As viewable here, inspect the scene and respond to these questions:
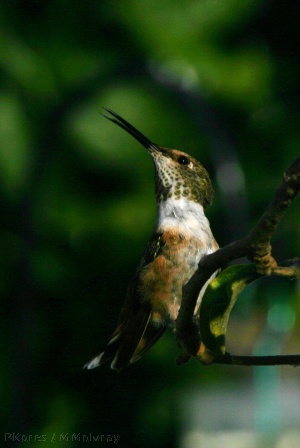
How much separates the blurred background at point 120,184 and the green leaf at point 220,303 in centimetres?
274

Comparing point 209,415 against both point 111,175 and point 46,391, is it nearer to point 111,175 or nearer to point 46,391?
point 46,391

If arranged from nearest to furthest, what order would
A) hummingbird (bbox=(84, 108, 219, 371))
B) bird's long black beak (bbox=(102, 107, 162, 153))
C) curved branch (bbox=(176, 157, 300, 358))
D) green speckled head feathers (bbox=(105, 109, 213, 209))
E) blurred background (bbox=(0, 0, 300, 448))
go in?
1. curved branch (bbox=(176, 157, 300, 358))
2. bird's long black beak (bbox=(102, 107, 162, 153))
3. hummingbird (bbox=(84, 108, 219, 371))
4. green speckled head feathers (bbox=(105, 109, 213, 209))
5. blurred background (bbox=(0, 0, 300, 448))

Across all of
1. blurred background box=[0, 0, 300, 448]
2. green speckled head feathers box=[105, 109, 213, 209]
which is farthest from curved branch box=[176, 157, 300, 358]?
blurred background box=[0, 0, 300, 448]

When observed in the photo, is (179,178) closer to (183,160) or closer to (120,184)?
(183,160)

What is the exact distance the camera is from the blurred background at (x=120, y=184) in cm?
452

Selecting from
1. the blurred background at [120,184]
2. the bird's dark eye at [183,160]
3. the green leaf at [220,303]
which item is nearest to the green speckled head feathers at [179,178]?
the bird's dark eye at [183,160]

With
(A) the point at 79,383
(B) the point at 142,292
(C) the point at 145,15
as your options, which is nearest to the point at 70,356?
(A) the point at 79,383

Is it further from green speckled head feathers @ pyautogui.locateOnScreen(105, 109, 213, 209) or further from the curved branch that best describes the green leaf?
green speckled head feathers @ pyautogui.locateOnScreen(105, 109, 213, 209)

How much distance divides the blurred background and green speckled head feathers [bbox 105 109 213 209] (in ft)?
6.31

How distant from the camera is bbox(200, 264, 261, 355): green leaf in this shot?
1.01 meters

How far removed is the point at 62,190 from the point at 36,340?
3.24 ft

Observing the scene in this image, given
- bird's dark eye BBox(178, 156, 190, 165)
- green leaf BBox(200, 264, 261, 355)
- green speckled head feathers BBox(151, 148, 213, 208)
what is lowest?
green leaf BBox(200, 264, 261, 355)

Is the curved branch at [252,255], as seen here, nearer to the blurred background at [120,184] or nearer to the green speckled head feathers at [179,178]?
the green speckled head feathers at [179,178]

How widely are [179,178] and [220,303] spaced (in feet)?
2.94
